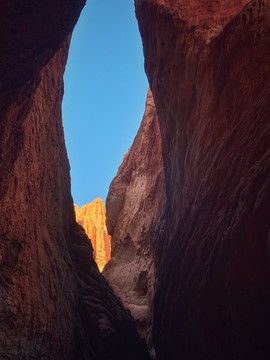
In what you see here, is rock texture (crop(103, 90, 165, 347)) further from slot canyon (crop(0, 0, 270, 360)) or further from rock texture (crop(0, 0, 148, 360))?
rock texture (crop(0, 0, 148, 360))

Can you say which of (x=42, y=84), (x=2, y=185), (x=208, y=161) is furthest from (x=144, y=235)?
(x=2, y=185)

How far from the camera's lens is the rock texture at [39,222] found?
5.40m

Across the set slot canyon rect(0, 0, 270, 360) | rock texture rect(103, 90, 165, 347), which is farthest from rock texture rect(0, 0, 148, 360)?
rock texture rect(103, 90, 165, 347)

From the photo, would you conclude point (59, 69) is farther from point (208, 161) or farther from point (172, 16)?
point (208, 161)

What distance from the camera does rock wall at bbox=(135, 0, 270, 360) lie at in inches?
241

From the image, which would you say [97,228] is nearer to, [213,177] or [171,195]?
[171,195]

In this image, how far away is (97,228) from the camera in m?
72.2

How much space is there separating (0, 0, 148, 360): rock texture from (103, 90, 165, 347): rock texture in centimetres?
443

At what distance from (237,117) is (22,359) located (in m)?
6.64

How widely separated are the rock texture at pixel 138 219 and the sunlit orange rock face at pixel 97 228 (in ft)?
132

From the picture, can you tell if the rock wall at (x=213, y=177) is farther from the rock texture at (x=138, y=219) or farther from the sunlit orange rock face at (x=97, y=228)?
the sunlit orange rock face at (x=97, y=228)

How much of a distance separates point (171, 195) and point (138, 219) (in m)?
7.87

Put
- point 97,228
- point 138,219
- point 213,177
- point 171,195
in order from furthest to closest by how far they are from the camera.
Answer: point 97,228
point 138,219
point 171,195
point 213,177

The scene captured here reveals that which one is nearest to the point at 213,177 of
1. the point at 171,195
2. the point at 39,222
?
the point at 39,222
